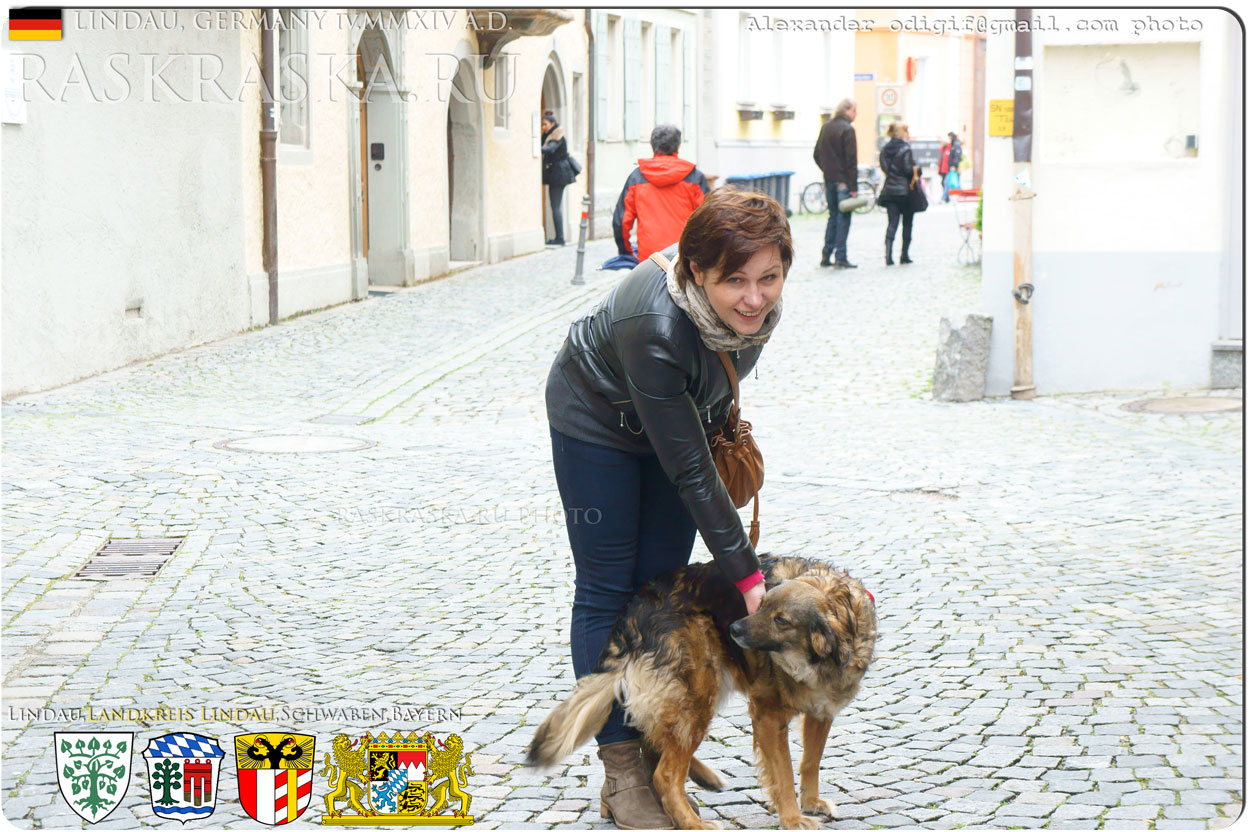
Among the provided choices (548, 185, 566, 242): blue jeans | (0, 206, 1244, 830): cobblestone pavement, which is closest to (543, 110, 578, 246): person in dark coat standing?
(548, 185, 566, 242): blue jeans

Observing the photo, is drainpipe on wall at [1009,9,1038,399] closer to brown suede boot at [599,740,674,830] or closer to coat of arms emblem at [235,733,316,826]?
brown suede boot at [599,740,674,830]

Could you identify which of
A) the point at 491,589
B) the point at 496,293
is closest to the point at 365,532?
the point at 491,589

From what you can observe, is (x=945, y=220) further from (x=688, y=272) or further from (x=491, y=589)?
(x=688, y=272)

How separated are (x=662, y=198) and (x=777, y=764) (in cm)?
951

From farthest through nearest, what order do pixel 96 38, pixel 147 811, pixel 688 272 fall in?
pixel 96 38 → pixel 147 811 → pixel 688 272

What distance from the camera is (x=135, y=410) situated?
1018cm

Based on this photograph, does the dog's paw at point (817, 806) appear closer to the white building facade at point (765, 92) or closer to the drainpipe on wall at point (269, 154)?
the drainpipe on wall at point (269, 154)

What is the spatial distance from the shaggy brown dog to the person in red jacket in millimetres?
9261

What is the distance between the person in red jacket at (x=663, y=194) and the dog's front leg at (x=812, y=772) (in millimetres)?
9159

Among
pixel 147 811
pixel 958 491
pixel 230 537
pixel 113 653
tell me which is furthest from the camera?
pixel 958 491

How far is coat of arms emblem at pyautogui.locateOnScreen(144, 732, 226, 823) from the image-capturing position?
3.66 m

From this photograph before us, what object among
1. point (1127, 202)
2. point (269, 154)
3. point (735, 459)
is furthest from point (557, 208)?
point (735, 459)

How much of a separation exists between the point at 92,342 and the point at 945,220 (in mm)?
21672

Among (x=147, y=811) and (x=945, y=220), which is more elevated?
(x=945, y=220)
